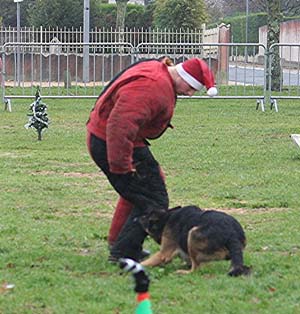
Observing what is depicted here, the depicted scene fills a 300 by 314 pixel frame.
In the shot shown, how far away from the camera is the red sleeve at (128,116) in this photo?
6.00 meters

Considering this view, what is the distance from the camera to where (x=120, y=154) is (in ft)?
20.0

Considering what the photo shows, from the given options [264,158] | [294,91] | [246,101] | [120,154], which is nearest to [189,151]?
[264,158]

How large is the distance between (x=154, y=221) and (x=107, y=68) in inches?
891

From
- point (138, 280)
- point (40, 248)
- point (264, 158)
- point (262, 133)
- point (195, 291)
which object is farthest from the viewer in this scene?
point (262, 133)

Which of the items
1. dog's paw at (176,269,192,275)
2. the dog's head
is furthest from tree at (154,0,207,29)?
dog's paw at (176,269,192,275)

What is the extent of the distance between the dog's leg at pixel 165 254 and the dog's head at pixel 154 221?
0.08 meters

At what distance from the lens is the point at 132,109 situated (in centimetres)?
599

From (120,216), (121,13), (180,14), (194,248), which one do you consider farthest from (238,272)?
(180,14)

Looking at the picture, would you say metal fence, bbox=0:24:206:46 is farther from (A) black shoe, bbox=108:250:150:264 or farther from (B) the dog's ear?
(B) the dog's ear

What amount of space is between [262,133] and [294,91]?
8.65 m

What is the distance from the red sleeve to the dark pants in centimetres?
29

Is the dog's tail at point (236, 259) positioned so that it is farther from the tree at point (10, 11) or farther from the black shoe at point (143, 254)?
the tree at point (10, 11)

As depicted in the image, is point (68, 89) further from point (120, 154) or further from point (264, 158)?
point (120, 154)

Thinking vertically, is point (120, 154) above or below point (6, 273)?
above
